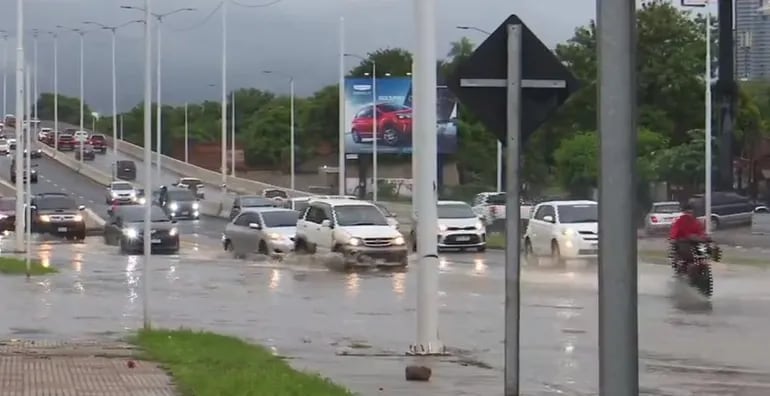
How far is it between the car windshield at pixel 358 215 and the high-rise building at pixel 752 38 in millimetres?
15369

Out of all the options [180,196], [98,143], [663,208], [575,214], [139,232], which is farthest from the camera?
[98,143]

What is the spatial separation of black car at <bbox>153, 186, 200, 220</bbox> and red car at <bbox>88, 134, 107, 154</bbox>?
46932 millimetres

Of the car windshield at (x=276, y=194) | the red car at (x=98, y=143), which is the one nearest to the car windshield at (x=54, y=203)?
the car windshield at (x=276, y=194)

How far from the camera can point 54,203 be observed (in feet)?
173

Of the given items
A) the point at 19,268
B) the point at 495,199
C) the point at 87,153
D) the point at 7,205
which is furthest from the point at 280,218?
the point at 87,153

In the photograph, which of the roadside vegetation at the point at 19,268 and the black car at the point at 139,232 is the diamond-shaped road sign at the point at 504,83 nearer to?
the roadside vegetation at the point at 19,268

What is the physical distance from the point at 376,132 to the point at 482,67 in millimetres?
73562

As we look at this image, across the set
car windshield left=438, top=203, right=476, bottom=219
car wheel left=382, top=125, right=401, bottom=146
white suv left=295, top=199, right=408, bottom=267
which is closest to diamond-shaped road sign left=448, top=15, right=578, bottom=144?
white suv left=295, top=199, right=408, bottom=267

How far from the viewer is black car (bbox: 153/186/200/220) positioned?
219ft

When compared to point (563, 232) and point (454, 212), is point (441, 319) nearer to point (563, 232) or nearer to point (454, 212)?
point (563, 232)

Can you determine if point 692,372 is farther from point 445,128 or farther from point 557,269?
point 445,128

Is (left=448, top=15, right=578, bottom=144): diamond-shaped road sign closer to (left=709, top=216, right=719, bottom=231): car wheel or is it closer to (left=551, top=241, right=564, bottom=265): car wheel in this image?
(left=551, top=241, right=564, bottom=265): car wheel

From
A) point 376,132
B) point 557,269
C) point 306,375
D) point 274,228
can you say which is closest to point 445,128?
point 376,132

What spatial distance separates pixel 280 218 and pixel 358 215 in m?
5.31
